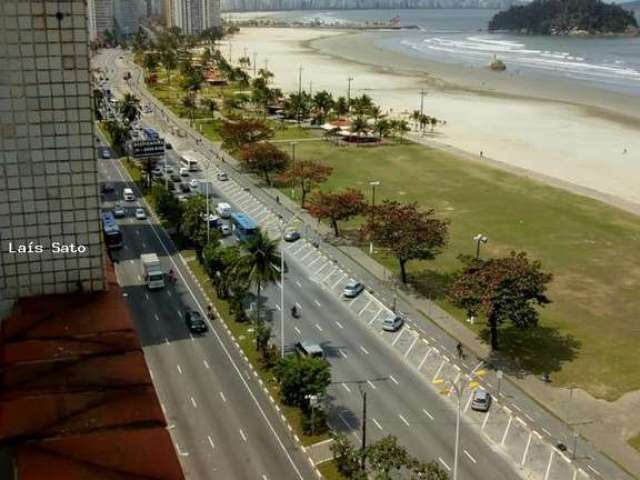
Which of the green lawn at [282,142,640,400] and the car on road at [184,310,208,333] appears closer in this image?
the green lawn at [282,142,640,400]

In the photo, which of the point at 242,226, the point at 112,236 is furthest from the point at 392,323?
the point at 112,236

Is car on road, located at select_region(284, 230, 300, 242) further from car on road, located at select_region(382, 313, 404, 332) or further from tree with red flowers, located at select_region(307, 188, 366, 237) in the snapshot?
car on road, located at select_region(382, 313, 404, 332)

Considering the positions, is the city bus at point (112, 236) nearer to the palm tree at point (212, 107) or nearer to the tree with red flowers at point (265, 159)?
the tree with red flowers at point (265, 159)

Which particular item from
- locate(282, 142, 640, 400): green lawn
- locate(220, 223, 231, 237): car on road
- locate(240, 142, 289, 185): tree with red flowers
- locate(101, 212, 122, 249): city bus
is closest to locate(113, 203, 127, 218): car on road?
locate(101, 212, 122, 249): city bus

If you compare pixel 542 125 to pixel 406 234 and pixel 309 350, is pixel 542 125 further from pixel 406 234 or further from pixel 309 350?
pixel 309 350

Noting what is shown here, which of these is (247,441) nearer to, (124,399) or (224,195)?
(124,399)

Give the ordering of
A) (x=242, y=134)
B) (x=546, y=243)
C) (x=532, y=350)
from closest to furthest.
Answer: (x=532, y=350) < (x=546, y=243) < (x=242, y=134)

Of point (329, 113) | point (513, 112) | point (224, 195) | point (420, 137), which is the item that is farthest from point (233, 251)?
point (513, 112)

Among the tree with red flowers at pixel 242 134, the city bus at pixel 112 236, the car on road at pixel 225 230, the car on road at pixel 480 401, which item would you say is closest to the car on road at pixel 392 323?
the car on road at pixel 480 401
